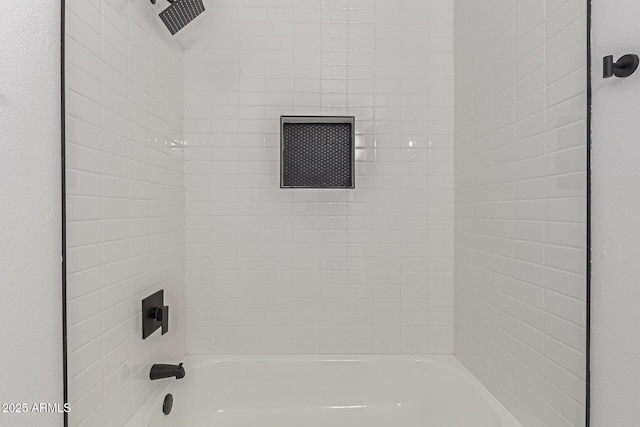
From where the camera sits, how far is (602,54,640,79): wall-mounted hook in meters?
0.80

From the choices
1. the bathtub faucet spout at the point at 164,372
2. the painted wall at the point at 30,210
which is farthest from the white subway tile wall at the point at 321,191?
the painted wall at the point at 30,210

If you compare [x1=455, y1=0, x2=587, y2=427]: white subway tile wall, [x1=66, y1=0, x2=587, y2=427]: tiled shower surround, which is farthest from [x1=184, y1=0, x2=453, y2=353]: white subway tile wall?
[x1=455, y1=0, x2=587, y2=427]: white subway tile wall

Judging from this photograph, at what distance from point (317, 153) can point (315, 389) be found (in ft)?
3.72

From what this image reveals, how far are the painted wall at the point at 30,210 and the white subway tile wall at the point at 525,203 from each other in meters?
1.27

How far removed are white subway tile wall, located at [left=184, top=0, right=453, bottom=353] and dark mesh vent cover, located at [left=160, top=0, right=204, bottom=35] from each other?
230 mm

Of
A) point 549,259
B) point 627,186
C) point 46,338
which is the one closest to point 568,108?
point 627,186

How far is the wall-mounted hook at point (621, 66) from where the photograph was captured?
798mm

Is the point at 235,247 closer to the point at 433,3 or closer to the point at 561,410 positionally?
the point at 561,410

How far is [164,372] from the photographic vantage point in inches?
58.9

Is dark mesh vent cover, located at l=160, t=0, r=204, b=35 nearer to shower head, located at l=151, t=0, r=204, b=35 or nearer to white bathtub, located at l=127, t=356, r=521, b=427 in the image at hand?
shower head, located at l=151, t=0, r=204, b=35

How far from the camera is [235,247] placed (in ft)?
6.27

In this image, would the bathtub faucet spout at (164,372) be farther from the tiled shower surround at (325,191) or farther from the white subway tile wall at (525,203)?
the white subway tile wall at (525,203)

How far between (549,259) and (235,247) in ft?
4.36

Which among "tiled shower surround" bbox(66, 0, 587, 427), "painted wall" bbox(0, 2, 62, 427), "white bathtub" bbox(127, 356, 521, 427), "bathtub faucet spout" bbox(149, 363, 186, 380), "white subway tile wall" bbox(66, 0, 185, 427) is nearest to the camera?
"painted wall" bbox(0, 2, 62, 427)
